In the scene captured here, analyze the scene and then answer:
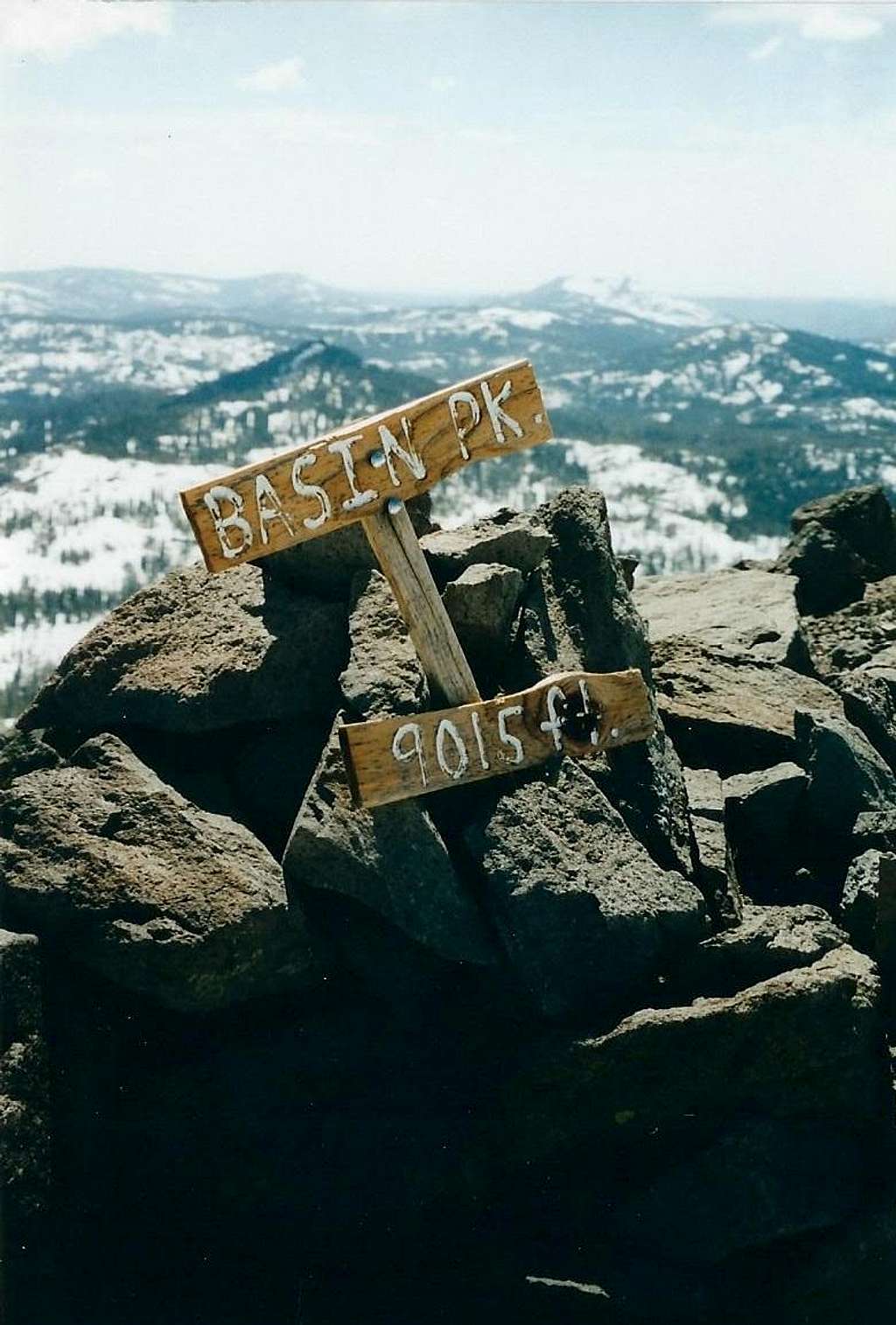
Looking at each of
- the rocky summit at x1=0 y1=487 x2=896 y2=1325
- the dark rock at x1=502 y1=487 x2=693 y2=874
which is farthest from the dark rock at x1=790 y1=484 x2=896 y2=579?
the rocky summit at x1=0 y1=487 x2=896 y2=1325

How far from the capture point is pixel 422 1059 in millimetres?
8016

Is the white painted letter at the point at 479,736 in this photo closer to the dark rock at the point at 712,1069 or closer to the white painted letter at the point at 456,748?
the white painted letter at the point at 456,748

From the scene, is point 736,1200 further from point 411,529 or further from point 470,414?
point 470,414

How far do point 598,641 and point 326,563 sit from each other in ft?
8.10

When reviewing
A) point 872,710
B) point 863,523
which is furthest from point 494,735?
point 863,523

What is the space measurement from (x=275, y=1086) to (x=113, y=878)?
1.85m

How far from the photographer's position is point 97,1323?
746cm

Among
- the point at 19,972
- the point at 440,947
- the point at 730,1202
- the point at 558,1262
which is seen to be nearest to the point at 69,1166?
the point at 19,972

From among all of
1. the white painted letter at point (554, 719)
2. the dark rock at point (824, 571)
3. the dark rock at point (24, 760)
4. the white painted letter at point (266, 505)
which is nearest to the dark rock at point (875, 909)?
the white painted letter at point (554, 719)

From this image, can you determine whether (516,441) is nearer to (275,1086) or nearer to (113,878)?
(113,878)

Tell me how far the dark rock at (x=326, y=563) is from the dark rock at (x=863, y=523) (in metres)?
8.84

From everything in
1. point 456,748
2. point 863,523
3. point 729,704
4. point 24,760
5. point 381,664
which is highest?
point 381,664

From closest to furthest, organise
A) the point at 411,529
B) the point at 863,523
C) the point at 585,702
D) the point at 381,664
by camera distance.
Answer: the point at 411,529 < the point at 585,702 < the point at 381,664 < the point at 863,523

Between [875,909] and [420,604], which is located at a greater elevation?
[420,604]
